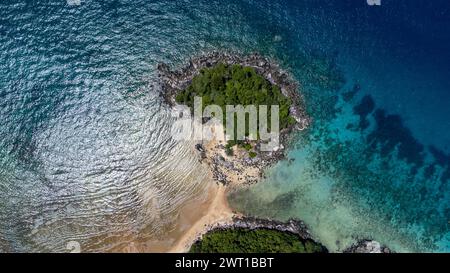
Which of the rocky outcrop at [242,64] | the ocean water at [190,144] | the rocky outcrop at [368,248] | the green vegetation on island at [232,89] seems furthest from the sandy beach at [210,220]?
the rocky outcrop at [368,248]

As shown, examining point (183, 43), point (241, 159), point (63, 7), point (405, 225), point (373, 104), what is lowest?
point (405, 225)

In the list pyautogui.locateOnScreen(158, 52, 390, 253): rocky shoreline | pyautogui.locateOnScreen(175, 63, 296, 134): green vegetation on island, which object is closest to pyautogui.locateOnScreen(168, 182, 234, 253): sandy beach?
pyautogui.locateOnScreen(158, 52, 390, 253): rocky shoreline

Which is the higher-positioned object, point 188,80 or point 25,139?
point 188,80

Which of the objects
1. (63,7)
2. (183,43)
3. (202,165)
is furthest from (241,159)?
(63,7)

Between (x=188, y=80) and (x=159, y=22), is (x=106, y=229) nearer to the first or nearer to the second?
(x=188, y=80)

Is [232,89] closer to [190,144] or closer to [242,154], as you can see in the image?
[242,154]

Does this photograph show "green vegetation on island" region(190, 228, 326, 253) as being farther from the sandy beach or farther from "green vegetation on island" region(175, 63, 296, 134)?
"green vegetation on island" region(175, 63, 296, 134)

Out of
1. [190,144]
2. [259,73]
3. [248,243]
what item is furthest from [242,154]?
[248,243]
